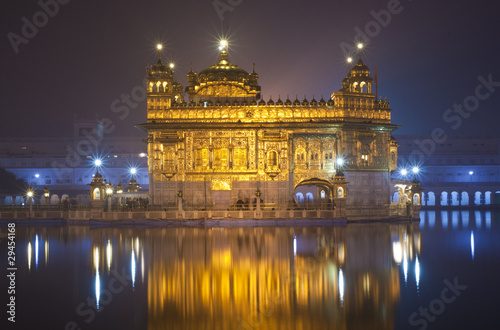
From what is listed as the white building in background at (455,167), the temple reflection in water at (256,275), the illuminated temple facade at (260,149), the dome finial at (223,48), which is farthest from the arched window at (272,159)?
the white building in background at (455,167)

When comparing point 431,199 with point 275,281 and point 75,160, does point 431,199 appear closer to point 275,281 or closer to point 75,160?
point 75,160

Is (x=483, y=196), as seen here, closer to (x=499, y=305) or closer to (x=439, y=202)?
(x=439, y=202)

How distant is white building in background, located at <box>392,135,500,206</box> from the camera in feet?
216

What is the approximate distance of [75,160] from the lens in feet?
254

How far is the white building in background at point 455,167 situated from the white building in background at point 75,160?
120ft

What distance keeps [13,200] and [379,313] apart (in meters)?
52.1

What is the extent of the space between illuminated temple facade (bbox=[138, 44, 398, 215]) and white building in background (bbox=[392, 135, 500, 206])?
30.5 metres

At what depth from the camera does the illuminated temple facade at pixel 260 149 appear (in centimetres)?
3816

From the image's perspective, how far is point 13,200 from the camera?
56469mm

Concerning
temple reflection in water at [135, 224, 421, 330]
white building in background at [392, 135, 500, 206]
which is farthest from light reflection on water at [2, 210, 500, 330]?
white building in background at [392, 135, 500, 206]

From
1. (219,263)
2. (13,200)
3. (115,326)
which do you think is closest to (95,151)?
(13,200)

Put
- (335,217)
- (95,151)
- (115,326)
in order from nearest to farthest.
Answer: (115,326) → (335,217) → (95,151)

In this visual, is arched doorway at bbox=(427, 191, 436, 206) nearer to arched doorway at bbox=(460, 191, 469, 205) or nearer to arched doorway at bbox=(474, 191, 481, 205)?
arched doorway at bbox=(460, 191, 469, 205)

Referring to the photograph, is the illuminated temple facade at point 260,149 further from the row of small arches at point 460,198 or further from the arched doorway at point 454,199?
the arched doorway at point 454,199
